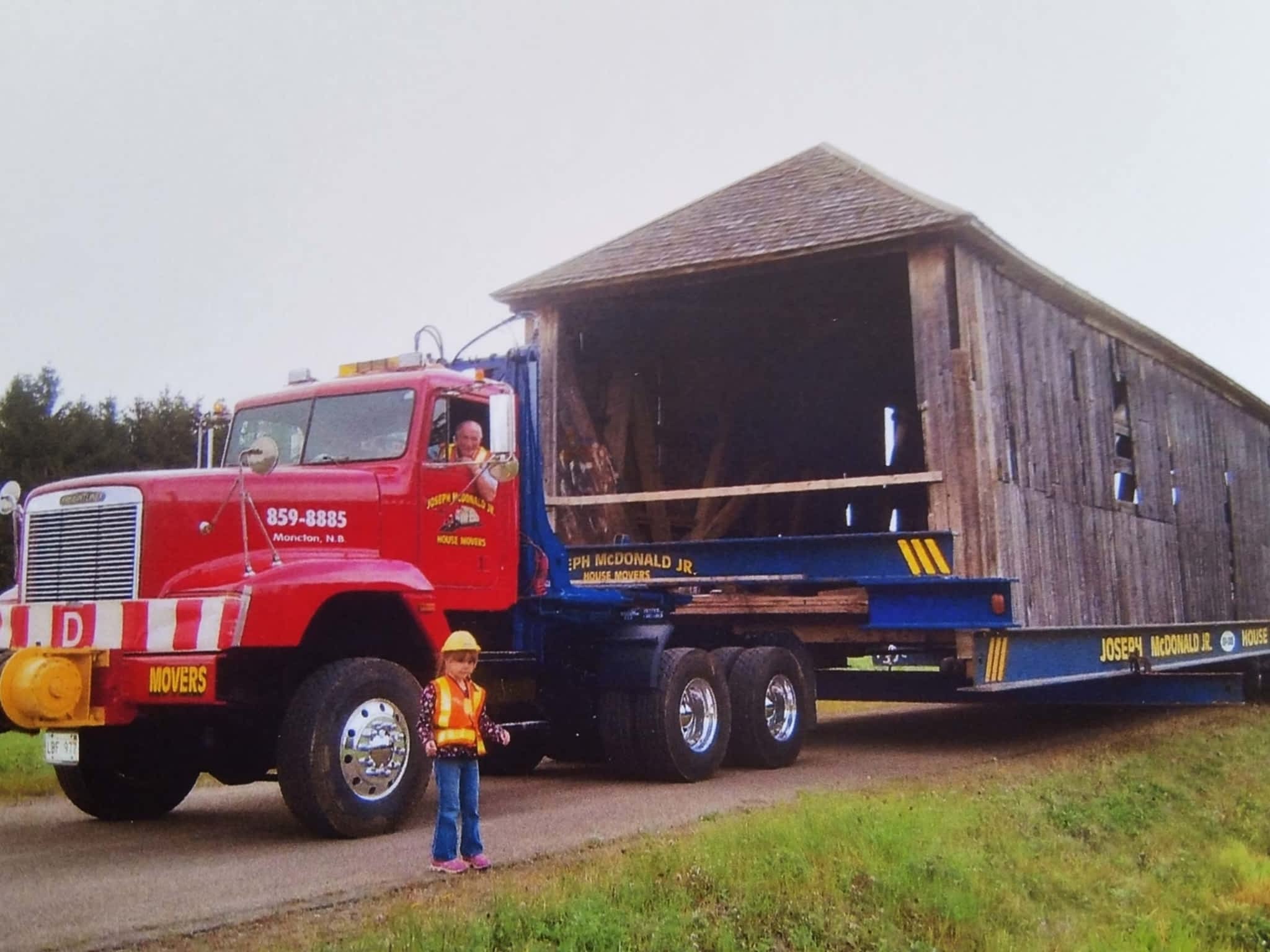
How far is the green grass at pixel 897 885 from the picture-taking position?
5.71 metres

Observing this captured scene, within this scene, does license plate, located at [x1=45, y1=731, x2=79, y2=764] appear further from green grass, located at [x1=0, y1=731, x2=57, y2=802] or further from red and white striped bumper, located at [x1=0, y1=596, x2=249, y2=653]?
green grass, located at [x1=0, y1=731, x2=57, y2=802]

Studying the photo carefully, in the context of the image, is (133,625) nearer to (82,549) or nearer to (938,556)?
(82,549)

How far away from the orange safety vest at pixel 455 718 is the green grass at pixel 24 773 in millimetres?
4370

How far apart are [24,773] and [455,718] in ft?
21.2

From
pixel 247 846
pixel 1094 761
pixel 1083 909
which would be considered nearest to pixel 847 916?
pixel 1083 909

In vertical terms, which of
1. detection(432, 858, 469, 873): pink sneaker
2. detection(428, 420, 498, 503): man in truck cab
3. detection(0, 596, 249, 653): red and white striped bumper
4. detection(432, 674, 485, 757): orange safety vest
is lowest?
detection(432, 858, 469, 873): pink sneaker

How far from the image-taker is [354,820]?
25.7ft

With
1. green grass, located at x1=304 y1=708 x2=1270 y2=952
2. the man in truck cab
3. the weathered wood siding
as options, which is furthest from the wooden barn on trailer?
the man in truck cab

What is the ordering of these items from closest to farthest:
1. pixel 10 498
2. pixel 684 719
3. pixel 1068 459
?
pixel 10 498
pixel 684 719
pixel 1068 459

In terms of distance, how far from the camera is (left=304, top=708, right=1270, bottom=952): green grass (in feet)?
18.7

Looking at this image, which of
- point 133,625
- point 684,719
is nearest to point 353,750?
point 133,625

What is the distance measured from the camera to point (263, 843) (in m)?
8.04

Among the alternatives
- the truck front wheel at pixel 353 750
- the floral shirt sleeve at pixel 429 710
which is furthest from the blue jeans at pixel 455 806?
the truck front wheel at pixel 353 750

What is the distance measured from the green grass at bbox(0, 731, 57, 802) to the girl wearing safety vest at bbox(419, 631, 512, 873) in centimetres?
435
